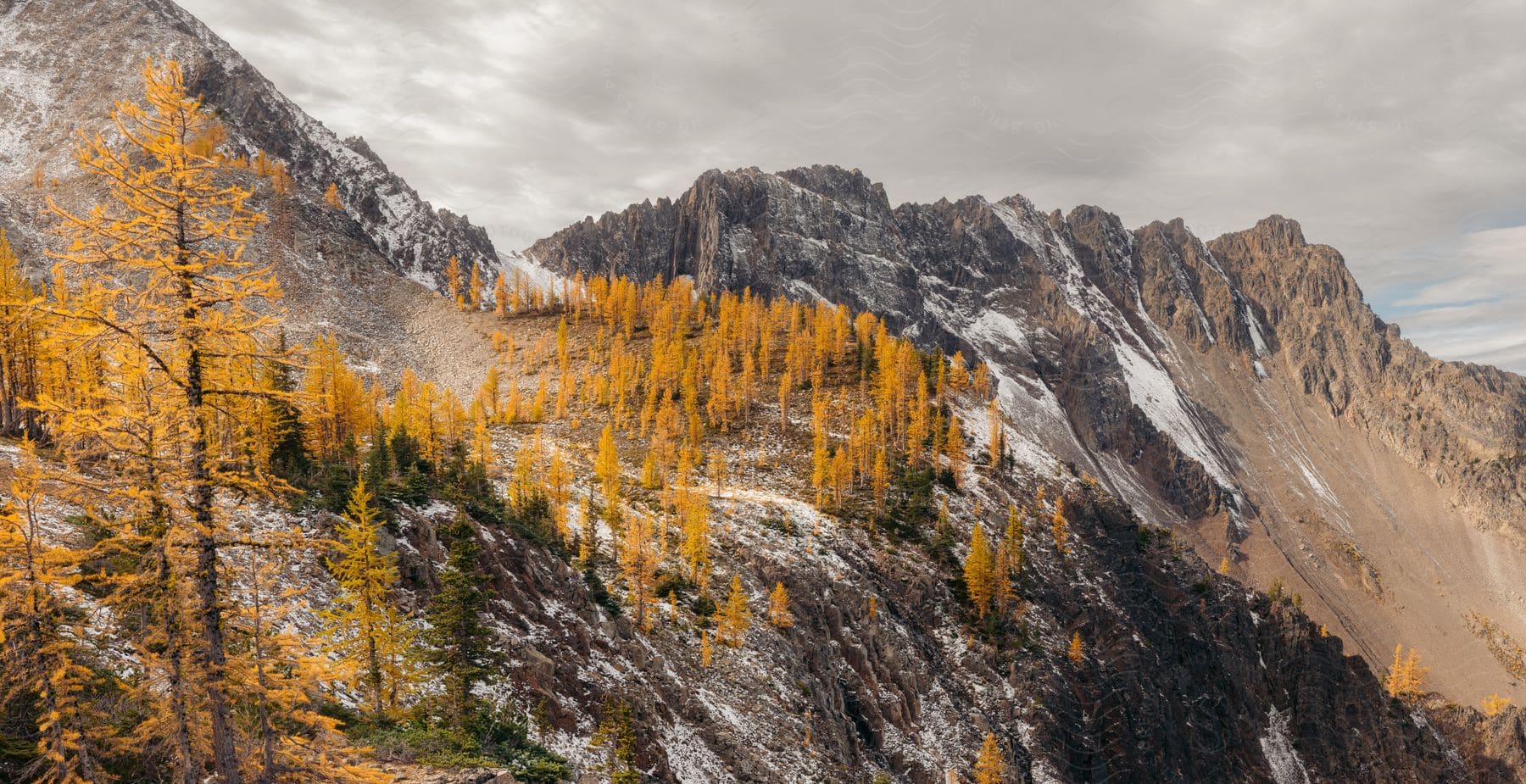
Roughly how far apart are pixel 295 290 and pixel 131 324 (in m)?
158

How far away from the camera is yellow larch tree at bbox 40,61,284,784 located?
42.3 ft

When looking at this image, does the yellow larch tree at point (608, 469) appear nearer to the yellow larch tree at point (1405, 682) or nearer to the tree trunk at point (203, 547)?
the tree trunk at point (203, 547)

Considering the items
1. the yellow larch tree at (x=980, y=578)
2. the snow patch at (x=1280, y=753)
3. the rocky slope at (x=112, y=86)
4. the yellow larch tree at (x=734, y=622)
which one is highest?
the rocky slope at (x=112, y=86)

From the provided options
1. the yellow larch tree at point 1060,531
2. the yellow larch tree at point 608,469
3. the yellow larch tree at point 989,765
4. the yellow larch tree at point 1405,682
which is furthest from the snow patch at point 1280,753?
the yellow larch tree at point 608,469

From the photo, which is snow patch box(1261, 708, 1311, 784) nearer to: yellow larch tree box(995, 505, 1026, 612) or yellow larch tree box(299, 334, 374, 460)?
yellow larch tree box(995, 505, 1026, 612)

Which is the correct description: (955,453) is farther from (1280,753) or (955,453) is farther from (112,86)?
(112,86)

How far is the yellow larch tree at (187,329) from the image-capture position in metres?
12.9

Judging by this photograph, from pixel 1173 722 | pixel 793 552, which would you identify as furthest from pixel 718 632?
pixel 1173 722

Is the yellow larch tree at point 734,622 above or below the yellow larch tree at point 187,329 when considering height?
below

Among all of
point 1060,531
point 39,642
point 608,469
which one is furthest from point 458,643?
point 1060,531

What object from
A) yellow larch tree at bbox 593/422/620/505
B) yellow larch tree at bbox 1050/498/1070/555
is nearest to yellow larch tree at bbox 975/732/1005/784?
yellow larch tree at bbox 593/422/620/505

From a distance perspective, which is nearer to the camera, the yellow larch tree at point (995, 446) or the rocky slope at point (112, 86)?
the yellow larch tree at point (995, 446)

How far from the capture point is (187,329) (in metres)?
13.5

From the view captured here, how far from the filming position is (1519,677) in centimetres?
18938
